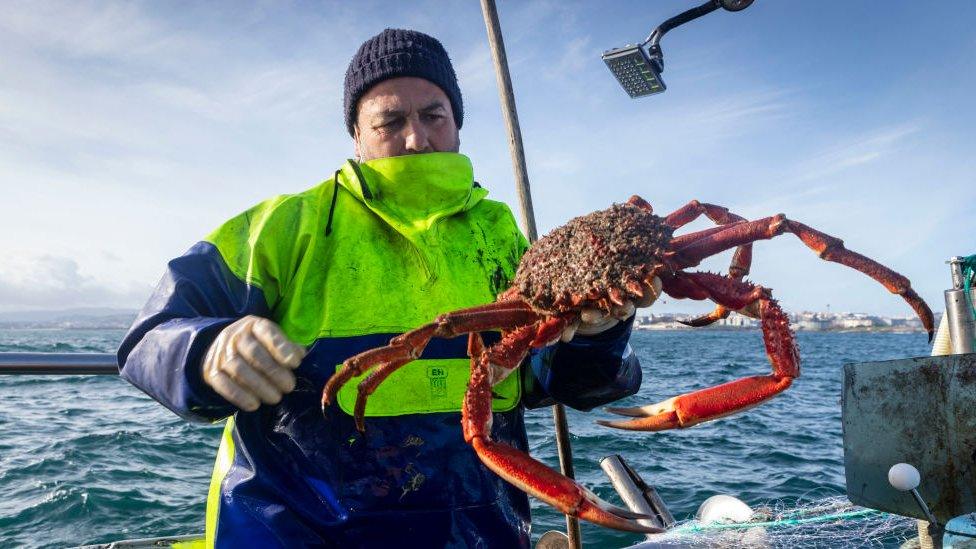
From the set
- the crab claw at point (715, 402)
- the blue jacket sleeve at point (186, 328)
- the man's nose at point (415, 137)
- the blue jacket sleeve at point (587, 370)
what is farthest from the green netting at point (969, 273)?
the blue jacket sleeve at point (186, 328)

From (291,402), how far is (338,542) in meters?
0.48

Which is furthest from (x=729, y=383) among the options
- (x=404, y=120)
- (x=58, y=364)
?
(x=58, y=364)

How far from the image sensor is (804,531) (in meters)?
4.27

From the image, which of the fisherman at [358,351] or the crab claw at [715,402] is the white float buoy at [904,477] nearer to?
the crab claw at [715,402]

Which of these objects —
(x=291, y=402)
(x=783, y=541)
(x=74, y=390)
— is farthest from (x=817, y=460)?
(x=74, y=390)

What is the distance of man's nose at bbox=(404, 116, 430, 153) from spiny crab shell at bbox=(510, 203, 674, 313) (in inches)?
24.2

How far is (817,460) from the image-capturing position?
1045 cm

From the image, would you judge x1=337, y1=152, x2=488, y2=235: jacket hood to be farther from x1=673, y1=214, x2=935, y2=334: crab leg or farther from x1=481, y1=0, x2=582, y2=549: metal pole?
x1=481, y1=0, x2=582, y2=549: metal pole

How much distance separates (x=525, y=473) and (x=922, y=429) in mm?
1636

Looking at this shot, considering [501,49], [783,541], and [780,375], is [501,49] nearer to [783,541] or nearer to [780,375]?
[780,375]

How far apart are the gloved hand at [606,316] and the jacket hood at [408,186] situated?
2.20ft

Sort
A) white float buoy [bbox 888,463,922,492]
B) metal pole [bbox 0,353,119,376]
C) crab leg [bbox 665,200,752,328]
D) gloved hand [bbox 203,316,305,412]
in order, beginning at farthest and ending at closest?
metal pole [bbox 0,353,119,376] < crab leg [bbox 665,200,752,328] < white float buoy [bbox 888,463,922,492] < gloved hand [bbox 203,316,305,412]

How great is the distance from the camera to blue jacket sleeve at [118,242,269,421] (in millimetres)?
1888

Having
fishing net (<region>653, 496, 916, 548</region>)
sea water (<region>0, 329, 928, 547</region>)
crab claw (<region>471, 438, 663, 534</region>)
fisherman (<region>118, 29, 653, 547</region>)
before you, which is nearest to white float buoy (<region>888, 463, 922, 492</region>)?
fisherman (<region>118, 29, 653, 547</region>)
